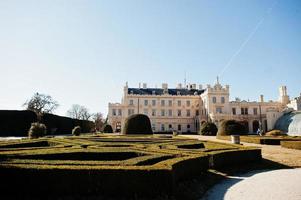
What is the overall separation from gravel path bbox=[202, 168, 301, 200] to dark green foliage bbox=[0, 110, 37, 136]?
37.9 m

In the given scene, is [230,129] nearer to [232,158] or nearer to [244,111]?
→ [232,158]

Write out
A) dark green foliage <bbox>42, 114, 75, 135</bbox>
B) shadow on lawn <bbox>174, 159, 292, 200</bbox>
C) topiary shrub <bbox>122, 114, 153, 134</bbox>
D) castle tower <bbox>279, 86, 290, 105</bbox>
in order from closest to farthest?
shadow on lawn <bbox>174, 159, 292, 200</bbox> → topiary shrub <bbox>122, 114, 153, 134</bbox> → dark green foliage <bbox>42, 114, 75, 135</bbox> → castle tower <bbox>279, 86, 290, 105</bbox>

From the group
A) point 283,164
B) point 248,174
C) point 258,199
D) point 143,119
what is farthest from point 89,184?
point 143,119

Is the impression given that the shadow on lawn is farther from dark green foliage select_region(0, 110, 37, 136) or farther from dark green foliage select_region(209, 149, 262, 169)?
dark green foliage select_region(0, 110, 37, 136)

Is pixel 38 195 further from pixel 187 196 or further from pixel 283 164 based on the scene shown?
pixel 283 164

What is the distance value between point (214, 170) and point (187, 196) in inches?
168

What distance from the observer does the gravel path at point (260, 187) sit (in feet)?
26.4

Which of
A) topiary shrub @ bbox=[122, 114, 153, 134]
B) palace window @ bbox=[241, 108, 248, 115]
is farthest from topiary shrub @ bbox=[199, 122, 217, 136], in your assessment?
palace window @ bbox=[241, 108, 248, 115]

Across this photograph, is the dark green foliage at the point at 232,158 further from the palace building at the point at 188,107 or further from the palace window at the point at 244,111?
the palace window at the point at 244,111

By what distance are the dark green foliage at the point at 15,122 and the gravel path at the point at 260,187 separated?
37940mm

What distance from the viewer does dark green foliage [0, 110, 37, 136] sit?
132 feet

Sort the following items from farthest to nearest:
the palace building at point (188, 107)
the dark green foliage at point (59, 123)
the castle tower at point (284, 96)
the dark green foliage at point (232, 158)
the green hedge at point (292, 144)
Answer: the castle tower at point (284, 96)
the palace building at point (188, 107)
the dark green foliage at point (59, 123)
the green hedge at point (292, 144)
the dark green foliage at point (232, 158)

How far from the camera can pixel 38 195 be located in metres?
6.96

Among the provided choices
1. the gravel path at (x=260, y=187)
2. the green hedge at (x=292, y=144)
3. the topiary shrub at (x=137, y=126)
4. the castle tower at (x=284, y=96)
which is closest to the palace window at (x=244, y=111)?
the castle tower at (x=284, y=96)
